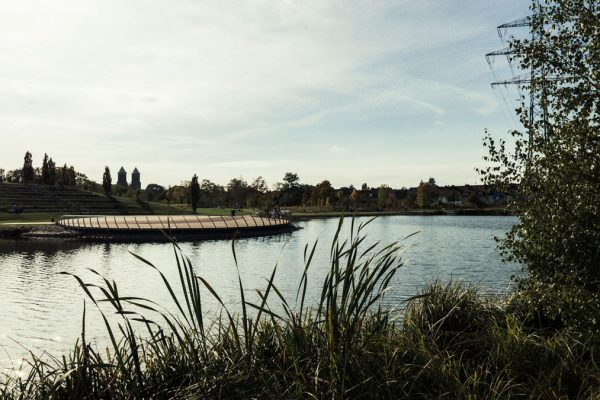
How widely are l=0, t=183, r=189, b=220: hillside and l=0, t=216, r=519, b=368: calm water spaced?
42.0m

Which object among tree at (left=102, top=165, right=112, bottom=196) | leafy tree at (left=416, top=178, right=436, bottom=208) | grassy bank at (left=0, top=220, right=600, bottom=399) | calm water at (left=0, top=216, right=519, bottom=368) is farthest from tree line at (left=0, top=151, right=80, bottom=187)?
grassy bank at (left=0, top=220, right=600, bottom=399)

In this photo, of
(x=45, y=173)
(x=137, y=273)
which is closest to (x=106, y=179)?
(x=45, y=173)

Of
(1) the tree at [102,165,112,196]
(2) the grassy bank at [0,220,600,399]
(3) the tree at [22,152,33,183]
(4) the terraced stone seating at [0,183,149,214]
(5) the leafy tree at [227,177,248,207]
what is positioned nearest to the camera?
(2) the grassy bank at [0,220,600,399]

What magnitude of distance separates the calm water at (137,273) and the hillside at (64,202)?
138ft

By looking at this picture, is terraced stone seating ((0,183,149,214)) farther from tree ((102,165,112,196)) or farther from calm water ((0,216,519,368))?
calm water ((0,216,519,368))

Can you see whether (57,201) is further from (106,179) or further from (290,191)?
(290,191)

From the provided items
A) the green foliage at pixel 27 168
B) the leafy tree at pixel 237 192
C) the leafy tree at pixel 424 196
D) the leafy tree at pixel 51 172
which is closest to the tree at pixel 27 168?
the green foliage at pixel 27 168

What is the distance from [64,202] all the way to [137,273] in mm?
76422

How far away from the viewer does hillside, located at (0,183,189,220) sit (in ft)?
281

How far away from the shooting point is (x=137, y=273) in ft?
96.2

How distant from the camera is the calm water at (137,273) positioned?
16.8 metres

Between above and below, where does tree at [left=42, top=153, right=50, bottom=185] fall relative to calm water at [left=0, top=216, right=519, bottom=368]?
above

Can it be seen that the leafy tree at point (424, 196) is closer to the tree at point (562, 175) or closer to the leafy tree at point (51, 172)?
the leafy tree at point (51, 172)

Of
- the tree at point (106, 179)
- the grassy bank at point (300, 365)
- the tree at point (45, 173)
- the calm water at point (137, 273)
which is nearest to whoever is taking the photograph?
the grassy bank at point (300, 365)
